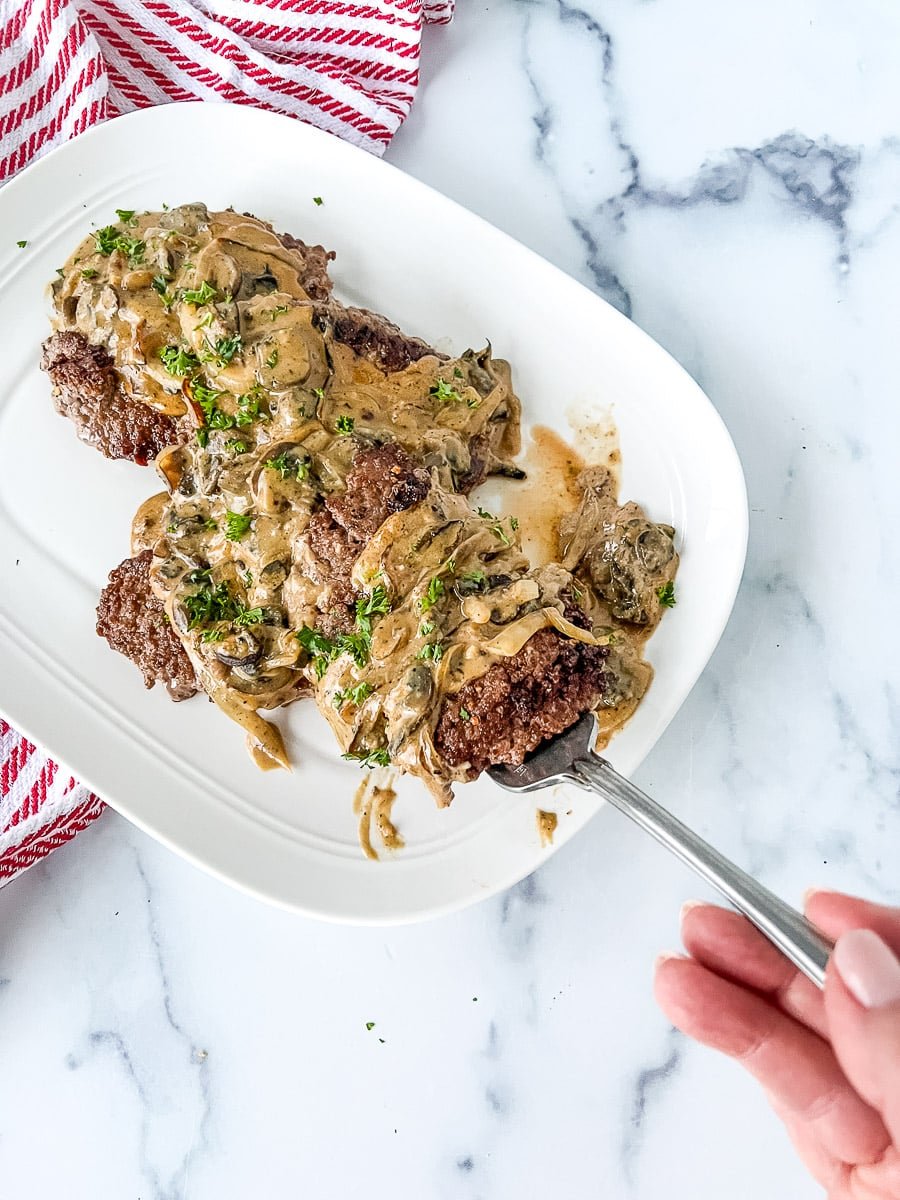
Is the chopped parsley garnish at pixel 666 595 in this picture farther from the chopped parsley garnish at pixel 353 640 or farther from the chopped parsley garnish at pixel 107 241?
the chopped parsley garnish at pixel 107 241

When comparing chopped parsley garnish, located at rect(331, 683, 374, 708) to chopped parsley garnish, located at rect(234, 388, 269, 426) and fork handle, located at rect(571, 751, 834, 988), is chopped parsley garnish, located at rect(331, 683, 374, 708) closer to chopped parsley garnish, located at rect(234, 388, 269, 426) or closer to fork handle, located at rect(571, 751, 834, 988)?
fork handle, located at rect(571, 751, 834, 988)

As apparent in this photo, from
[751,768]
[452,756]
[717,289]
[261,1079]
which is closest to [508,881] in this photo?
[452,756]

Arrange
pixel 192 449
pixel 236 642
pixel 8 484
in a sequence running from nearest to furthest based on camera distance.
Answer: pixel 236 642 → pixel 192 449 → pixel 8 484

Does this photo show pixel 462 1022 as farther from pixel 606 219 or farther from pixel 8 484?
pixel 606 219

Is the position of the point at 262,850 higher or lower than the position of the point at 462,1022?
higher

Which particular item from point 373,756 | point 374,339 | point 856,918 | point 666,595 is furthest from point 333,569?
point 856,918

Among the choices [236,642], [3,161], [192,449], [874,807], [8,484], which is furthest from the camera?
[3,161]
